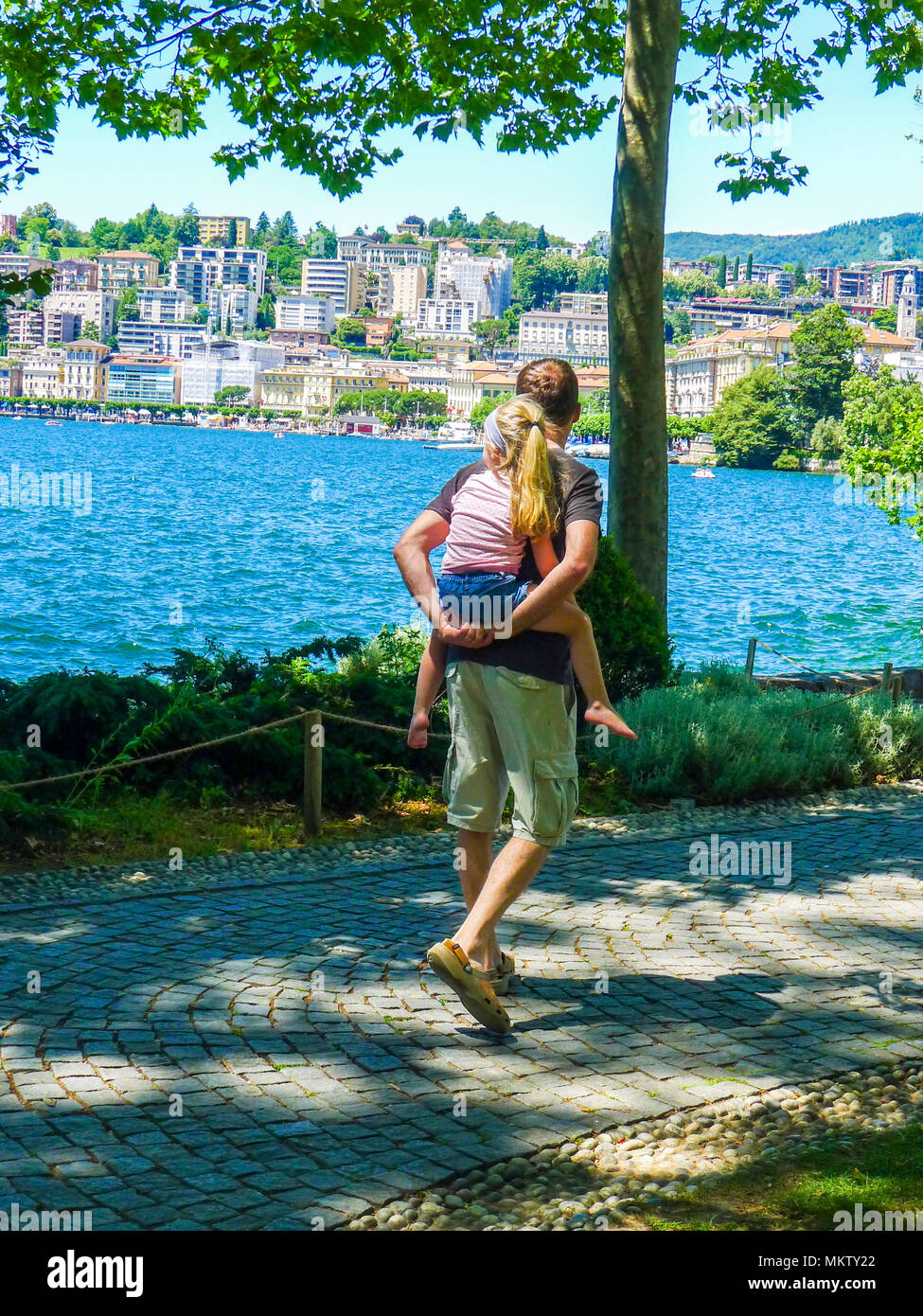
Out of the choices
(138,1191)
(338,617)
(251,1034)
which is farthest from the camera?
(338,617)

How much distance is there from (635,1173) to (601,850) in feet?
12.3

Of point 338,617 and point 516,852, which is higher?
point 516,852

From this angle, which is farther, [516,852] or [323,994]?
[323,994]

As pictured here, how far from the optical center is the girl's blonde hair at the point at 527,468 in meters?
4.58

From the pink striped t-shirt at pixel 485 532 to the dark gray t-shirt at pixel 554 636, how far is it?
0.05 meters

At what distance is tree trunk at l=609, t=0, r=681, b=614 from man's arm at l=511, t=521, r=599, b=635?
669 centimetres

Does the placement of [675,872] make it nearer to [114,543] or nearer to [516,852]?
[516,852]

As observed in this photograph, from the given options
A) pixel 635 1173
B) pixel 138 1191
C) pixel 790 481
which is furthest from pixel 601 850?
pixel 790 481

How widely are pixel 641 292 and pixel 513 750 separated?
7118 millimetres

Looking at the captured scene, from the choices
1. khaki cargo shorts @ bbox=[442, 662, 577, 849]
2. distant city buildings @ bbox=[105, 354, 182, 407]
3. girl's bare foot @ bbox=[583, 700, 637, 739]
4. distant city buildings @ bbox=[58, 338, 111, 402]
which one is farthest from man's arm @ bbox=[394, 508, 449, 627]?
distant city buildings @ bbox=[105, 354, 182, 407]

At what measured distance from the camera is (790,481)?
12644 centimetres

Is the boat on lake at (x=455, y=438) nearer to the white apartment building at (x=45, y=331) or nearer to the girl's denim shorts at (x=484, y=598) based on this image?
the white apartment building at (x=45, y=331)

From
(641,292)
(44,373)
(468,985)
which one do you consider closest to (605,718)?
(468,985)

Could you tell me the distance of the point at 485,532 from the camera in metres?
4.68
